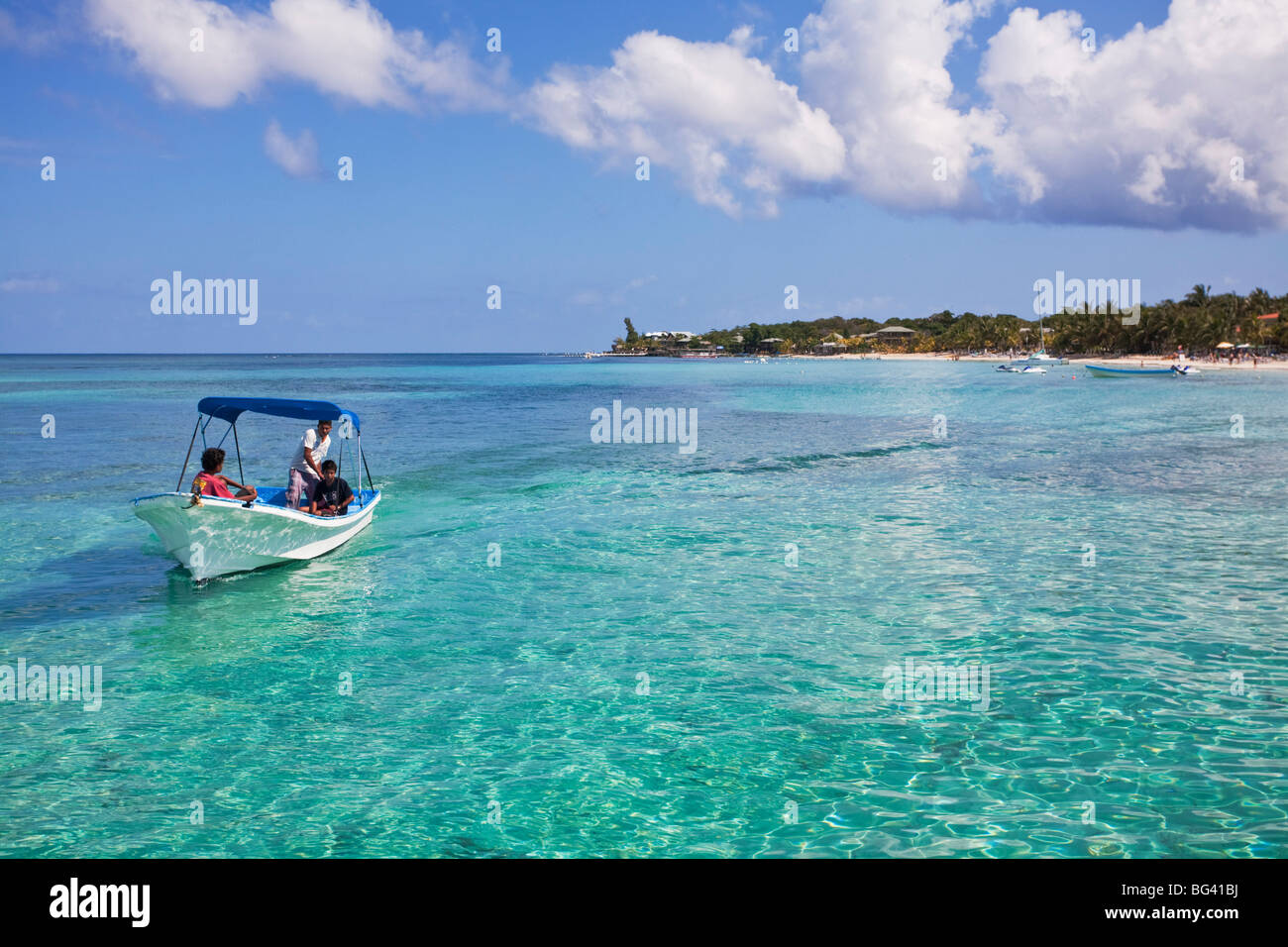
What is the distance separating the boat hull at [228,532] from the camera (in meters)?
14.2

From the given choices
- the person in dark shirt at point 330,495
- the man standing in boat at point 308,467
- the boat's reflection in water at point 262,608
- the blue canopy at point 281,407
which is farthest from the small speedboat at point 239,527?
the man standing in boat at point 308,467

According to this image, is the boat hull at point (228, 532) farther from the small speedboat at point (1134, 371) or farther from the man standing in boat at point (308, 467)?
the small speedboat at point (1134, 371)

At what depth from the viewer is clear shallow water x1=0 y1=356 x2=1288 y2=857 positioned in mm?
7484

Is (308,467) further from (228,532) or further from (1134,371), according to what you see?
(1134,371)

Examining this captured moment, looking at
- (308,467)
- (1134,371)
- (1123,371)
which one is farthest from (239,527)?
(1134,371)

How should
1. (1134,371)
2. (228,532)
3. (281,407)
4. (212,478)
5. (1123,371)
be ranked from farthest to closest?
1. (1134,371)
2. (1123,371)
3. (281,407)
4. (212,478)
5. (228,532)

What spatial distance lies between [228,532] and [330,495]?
283cm

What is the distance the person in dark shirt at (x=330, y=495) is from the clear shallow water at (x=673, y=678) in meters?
1.05

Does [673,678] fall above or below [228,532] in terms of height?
below

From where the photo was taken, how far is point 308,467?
57.1ft

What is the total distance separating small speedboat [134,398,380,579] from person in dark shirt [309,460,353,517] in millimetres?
244

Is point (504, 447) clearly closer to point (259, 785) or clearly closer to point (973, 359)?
point (259, 785)

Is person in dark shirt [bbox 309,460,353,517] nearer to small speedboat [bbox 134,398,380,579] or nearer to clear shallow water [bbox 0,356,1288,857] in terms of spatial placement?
small speedboat [bbox 134,398,380,579]

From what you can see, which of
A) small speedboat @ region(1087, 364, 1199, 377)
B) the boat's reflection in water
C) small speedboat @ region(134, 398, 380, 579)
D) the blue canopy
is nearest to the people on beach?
small speedboat @ region(134, 398, 380, 579)
